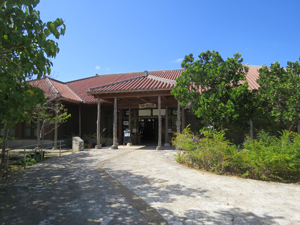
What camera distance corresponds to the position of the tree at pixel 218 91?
24.3 ft

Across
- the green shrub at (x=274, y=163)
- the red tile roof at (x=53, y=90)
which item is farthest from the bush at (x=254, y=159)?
the red tile roof at (x=53, y=90)

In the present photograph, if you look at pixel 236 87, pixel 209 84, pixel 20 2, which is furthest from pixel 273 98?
pixel 20 2

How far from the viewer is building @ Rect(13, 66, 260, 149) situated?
1203cm

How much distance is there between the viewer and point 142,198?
4.52 m

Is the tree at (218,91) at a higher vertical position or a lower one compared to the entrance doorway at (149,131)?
higher

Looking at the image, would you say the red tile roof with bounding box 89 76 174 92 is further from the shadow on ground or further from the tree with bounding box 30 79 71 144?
the shadow on ground

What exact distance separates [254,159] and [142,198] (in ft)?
12.0

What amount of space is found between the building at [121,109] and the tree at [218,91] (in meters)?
2.71

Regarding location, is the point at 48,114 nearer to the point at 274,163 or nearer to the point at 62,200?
the point at 62,200

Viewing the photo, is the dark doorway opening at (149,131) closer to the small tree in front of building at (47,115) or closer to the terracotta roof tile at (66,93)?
the terracotta roof tile at (66,93)

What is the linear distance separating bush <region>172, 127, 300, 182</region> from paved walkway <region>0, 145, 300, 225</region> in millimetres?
443

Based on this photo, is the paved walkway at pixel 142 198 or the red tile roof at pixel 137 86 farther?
the red tile roof at pixel 137 86

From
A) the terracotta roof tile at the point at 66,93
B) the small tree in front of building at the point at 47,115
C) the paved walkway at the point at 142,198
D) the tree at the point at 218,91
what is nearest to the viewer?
the paved walkway at the point at 142,198

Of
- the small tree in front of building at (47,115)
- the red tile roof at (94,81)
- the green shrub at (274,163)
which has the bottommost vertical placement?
the green shrub at (274,163)
